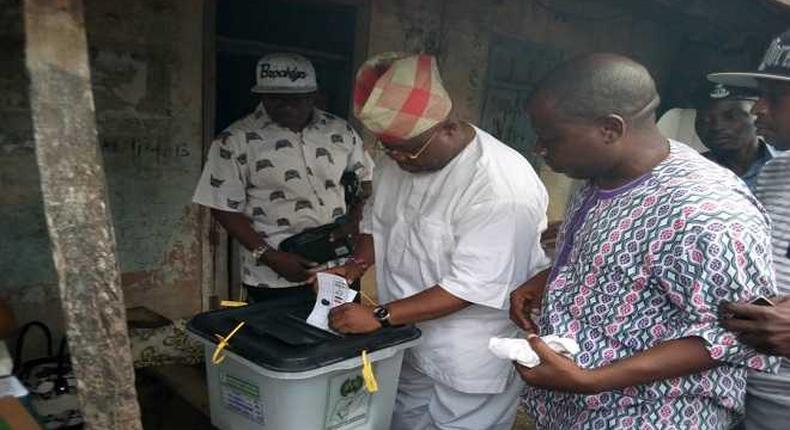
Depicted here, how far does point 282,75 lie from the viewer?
9.30 feet

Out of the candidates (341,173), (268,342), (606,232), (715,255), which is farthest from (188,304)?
(715,255)

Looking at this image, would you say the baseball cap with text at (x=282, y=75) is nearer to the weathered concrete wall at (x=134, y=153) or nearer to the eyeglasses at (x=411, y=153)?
the weathered concrete wall at (x=134, y=153)

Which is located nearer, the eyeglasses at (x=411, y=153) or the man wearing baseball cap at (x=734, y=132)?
the eyeglasses at (x=411, y=153)

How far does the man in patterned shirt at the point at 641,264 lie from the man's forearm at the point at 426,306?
0.34 metres

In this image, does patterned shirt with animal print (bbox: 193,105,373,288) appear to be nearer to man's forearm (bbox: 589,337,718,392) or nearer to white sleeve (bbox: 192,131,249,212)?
white sleeve (bbox: 192,131,249,212)

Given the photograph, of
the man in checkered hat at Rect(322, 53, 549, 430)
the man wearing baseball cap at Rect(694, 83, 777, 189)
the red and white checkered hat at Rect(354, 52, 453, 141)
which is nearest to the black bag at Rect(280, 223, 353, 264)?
the man in checkered hat at Rect(322, 53, 549, 430)

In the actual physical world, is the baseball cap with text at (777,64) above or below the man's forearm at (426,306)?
above

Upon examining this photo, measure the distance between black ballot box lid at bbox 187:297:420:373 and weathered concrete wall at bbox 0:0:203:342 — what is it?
1829mm

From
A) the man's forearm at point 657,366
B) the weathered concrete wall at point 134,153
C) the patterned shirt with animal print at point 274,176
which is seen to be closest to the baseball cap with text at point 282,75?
the patterned shirt with animal print at point 274,176

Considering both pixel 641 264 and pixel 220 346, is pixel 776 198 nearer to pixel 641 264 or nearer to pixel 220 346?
pixel 641 264

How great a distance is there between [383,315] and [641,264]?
0.76 metres

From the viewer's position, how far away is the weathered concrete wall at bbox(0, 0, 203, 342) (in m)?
2.99

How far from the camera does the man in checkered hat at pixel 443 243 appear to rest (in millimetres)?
1789

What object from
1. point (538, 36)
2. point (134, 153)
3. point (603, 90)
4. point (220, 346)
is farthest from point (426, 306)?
point (538, 36)
